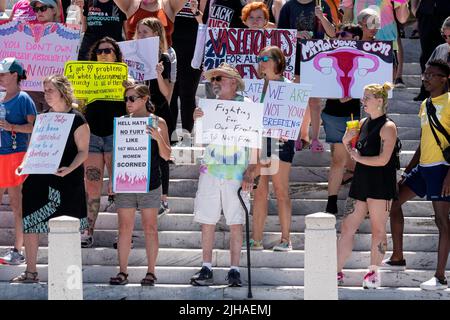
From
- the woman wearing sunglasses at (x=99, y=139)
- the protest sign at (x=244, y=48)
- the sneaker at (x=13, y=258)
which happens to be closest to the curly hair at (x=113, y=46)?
the woman wearing sunglasses at (x=99, y=139)

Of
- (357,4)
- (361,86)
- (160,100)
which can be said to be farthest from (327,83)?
(357,4)

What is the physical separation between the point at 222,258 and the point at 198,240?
1.45 ft

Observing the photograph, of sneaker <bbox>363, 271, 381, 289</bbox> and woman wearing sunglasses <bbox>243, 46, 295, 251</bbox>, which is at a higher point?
woman wearing sunglasses <bbox>243, 46, 295, 251</bbox>

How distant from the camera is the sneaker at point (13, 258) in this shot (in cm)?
1367

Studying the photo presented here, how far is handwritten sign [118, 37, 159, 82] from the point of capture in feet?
47.2

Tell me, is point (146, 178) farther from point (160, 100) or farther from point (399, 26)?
point (399, 26)

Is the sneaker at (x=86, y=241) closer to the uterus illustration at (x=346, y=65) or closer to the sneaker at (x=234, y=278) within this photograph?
the sneaker at (x=234, y=278)

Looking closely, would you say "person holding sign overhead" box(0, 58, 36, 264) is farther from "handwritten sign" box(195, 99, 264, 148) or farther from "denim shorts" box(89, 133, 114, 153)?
"handwritten sign" box(195, 99, 264, 148)

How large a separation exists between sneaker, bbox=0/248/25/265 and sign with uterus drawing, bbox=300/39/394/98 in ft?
11.6

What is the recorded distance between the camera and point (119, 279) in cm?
1324

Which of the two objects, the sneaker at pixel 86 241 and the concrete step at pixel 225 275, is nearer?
the concrete step at pixel 225 275

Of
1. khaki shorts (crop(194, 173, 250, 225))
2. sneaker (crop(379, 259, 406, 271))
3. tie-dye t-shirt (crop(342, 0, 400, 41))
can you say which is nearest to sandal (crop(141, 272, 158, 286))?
khaki shorts (crop(194, 173, 250, 225))

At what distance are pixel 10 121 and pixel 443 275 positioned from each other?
4601mm

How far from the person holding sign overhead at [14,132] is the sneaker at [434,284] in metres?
4.02
